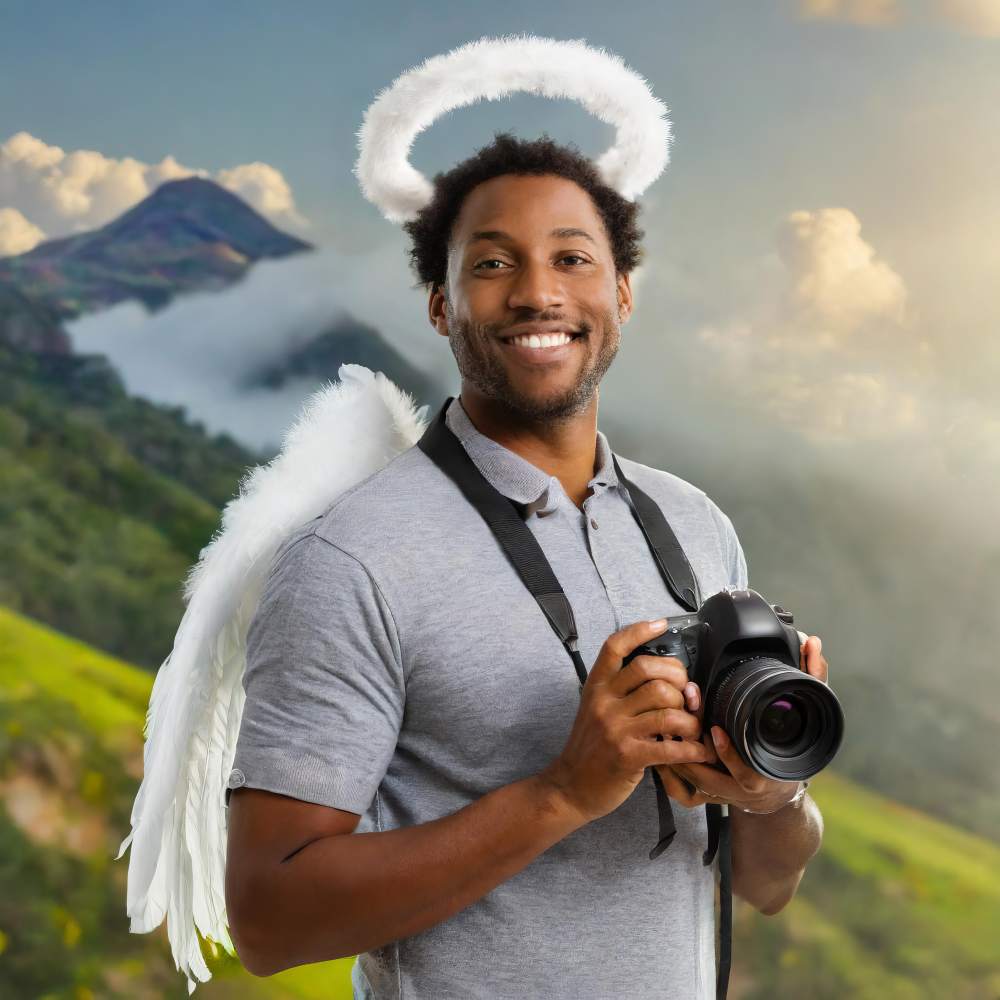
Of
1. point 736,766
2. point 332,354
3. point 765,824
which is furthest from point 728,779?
point 332,354

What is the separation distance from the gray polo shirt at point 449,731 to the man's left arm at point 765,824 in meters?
0.11

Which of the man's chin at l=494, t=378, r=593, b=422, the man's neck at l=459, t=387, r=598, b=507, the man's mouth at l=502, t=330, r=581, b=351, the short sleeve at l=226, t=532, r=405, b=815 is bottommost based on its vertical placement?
the short sleeve at l=226, t=532, r=405, b=815

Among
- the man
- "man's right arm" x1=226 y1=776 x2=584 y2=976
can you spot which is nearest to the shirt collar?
the man

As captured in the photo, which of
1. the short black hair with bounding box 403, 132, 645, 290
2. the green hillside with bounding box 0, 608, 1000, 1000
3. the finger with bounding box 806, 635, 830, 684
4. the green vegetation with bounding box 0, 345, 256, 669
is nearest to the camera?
the finger with bounding box 806, 635, 830, 684

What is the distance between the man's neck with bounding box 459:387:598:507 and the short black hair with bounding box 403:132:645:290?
0.72 ft

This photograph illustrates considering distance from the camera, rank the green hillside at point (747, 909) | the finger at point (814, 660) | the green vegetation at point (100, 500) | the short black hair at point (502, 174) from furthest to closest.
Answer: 1. the green vegetation at point (100, 500)
2. the green hillside at point (747, 909)
3. the short black hair at point (502, 174)
4. the finger at point (814, 660)

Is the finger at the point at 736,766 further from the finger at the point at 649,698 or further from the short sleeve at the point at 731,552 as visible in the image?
the short sleeve at the point at 731,552

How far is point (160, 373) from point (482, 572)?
2285 mm

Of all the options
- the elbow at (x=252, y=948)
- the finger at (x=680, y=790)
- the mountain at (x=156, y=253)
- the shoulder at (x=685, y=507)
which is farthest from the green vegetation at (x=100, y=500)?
the finger at (x=680, y=790)

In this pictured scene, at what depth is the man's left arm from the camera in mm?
940

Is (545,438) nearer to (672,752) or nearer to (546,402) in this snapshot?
(546,402)

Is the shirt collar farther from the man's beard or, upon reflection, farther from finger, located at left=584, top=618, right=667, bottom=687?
finger, located at left=584, top=618, right=667, bottom=687

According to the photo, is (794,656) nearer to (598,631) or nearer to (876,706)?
(598,631)

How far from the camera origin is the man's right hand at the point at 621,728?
0.90 m
